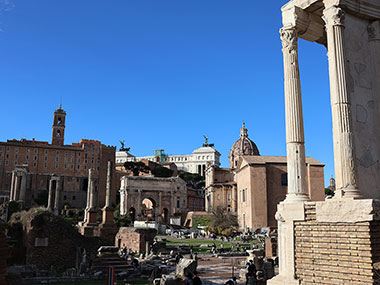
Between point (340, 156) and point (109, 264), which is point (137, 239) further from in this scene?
point (340, 156)

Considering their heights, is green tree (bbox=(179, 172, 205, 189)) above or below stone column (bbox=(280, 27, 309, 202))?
above

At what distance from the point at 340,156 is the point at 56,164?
74.5 metres

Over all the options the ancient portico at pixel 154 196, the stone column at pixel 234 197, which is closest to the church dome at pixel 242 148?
the stone column at pixel 234 197

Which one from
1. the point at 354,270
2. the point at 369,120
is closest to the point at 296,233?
the point at 354,270

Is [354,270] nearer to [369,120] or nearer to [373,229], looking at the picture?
[373,229]

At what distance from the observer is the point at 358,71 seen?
25.1 ft

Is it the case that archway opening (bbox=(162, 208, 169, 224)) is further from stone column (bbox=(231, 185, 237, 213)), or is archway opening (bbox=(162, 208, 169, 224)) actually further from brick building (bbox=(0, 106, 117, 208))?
brick building (bbox=(0, 106, 117, 208))

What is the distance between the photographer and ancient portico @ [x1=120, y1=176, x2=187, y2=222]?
54406mm

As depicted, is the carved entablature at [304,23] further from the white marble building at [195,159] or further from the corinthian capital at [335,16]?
the white marble building at [195,159]

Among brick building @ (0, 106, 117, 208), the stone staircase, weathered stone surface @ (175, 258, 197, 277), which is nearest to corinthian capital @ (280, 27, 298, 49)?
weathered stone surface @ (175, 258, 197, 277)

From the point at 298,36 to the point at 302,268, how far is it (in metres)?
5.24

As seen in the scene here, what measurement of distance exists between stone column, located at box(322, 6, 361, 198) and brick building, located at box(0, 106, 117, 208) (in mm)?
62815

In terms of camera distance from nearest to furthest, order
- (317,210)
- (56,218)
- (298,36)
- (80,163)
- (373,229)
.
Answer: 1. (373,229)
2. (317,210)
3. (298,36)
4. (56,218)
5. (80,163)

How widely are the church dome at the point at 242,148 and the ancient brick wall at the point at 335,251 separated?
201 feet
